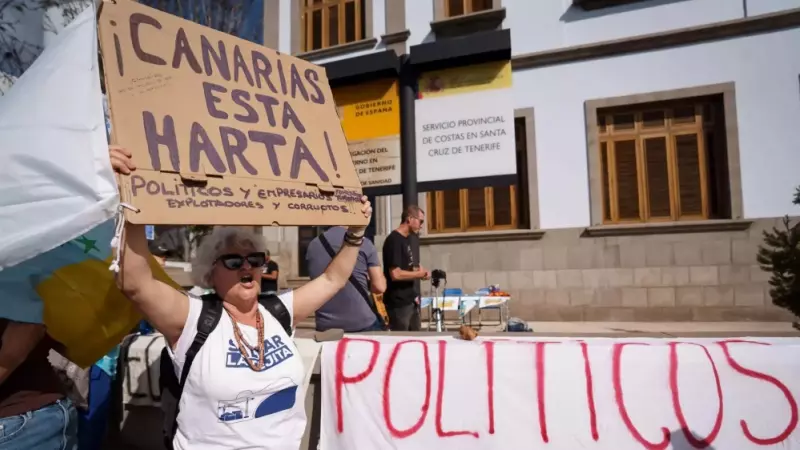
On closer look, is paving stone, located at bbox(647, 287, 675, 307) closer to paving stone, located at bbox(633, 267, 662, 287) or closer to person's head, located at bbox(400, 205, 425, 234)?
paving stone, located at bbox(633, 267, 662, 287)

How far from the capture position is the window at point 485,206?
11375 millimetres

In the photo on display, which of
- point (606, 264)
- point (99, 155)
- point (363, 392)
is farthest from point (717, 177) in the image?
point (99, 155)

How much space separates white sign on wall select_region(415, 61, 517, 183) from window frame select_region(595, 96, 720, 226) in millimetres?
5554

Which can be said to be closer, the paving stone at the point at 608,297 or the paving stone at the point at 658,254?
the paving stone at the point at 658,254

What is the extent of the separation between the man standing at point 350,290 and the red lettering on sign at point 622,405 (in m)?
1.69

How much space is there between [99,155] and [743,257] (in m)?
10.7

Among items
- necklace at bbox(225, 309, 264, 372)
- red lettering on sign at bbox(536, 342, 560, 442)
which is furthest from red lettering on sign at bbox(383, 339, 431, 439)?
necklace at bbox(225, 309, 264, 372)

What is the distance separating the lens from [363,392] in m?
2.99

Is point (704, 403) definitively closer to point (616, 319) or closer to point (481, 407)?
point (481, 407)

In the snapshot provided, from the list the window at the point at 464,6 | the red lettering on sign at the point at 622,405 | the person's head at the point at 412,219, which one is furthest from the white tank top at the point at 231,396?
the window at the point at 464,6

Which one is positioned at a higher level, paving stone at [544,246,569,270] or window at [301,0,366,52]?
window at [301,0,366,52]

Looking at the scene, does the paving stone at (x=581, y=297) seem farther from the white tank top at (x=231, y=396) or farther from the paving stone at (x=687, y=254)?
the white tank top at (x=231, y=396)

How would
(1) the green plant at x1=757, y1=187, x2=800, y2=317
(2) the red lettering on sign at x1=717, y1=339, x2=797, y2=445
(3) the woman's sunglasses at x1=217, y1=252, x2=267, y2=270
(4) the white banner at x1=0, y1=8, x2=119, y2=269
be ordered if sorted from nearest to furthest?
(4) the white banner at x1=0, y1=8, x2=119, y2=269 < (3) the woman's sunglasses at x1=217, y1=252, x2=267, y2=270 < (2) the red lettering on sign at x1=717, y1=339, x2=797, y2=445 < (1) the green plant at x1=757, y1=187, x2=800, y2=317

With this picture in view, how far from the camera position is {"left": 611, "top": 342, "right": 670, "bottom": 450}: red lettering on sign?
2.55m
